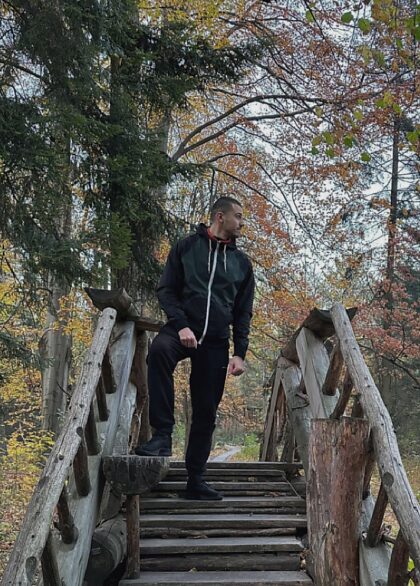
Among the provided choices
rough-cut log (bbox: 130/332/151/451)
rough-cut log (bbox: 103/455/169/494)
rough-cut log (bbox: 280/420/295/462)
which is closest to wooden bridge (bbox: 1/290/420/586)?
rough-cut log (bbox: 103/455/169/494)

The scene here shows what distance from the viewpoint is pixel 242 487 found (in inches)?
182

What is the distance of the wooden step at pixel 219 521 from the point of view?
12.6 feet

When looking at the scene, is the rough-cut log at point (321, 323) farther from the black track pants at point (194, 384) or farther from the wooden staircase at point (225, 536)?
the wooden staircase at point (225, 536)

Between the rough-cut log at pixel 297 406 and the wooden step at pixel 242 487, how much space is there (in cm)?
30

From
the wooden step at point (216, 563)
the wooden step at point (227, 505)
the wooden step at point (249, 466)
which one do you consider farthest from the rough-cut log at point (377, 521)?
the wooden step at point (249, 466)

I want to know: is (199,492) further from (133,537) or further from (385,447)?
(385,447)

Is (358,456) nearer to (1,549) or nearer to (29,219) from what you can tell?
(29,219)

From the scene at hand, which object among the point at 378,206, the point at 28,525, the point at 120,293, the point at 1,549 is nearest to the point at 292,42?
the point at 378,206

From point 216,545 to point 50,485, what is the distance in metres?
1.51

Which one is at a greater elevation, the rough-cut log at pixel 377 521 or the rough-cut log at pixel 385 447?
the rough-cut log at pixel 385 447

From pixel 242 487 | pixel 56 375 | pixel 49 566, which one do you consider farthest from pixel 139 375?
pixel 56 375

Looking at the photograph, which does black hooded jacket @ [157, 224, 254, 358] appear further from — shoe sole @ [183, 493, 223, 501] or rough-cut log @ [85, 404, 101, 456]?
shoe sole @ [183, 493, 223, 501]

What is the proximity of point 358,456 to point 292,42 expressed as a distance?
11617 mm

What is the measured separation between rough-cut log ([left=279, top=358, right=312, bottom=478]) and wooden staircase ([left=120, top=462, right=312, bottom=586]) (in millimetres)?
362
